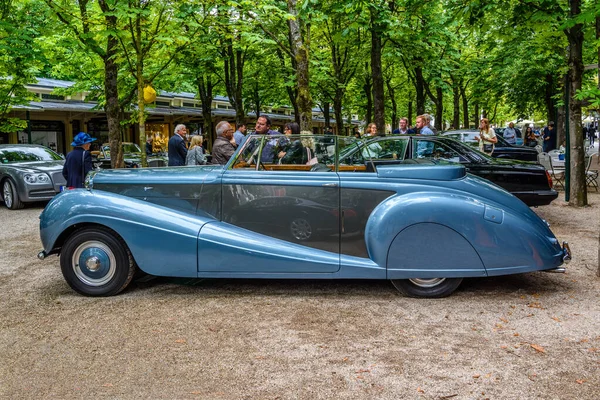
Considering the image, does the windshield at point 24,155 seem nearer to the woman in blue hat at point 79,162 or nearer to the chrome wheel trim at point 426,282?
the woman in blue hat at point 79,162

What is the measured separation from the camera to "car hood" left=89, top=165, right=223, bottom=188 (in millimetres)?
5508

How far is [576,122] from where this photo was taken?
11.3 metres

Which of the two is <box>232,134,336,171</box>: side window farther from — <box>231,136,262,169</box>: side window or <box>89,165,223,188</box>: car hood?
<box>89,165,223,188</box>: car hood

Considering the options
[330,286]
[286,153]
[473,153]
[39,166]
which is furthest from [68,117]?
[330,286]

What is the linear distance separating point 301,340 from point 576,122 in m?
9.49

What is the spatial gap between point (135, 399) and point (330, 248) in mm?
2404

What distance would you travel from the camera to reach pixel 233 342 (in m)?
4.17

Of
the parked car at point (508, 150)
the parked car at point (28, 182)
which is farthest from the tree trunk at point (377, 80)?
the parked car at point (28, 182)

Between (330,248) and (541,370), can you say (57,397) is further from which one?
(541,370)

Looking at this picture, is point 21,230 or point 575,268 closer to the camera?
point 575,268

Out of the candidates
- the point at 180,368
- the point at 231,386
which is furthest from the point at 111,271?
the point at 231,386

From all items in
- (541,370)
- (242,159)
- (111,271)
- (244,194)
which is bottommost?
(541,370)

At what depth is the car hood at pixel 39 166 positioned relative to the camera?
13492 mm

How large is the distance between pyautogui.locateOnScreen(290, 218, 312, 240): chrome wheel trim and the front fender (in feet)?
2.77
